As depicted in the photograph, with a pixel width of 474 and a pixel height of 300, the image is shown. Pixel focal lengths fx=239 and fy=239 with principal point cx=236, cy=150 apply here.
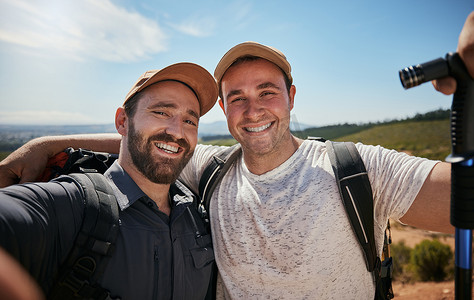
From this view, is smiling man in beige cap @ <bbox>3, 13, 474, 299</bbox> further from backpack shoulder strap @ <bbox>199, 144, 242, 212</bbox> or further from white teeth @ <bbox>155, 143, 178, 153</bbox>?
white teeth @ <bbox>155, 143, 178, 153</bbox>

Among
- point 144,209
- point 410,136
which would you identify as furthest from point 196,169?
point 410,136

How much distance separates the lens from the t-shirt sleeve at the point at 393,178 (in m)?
1.90

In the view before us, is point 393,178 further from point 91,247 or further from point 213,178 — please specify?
point 91,247

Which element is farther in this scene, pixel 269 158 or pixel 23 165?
pixel 269 158

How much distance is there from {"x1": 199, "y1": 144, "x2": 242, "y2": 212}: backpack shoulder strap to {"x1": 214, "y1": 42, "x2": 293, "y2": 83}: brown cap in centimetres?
104

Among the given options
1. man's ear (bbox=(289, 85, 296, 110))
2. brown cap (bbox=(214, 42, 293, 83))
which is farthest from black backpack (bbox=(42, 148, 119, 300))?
man's ear (bbox=(289, 85, 296, 110))

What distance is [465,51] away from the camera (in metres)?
1.09

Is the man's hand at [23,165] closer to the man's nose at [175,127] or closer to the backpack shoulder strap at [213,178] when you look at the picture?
the man's nose at [175,127]

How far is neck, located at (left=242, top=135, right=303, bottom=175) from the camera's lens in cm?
260

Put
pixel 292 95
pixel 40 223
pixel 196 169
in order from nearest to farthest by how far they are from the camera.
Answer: pixel 40 223
pixel 196 169
pixel 292 95

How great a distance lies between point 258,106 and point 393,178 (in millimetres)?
→ 1480

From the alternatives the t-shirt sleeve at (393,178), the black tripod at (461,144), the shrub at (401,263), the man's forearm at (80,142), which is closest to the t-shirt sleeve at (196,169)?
the man's forearm at (80,142)

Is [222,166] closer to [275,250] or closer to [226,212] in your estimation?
[226,212]

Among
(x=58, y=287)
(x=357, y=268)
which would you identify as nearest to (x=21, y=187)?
(x=58, y=287)
